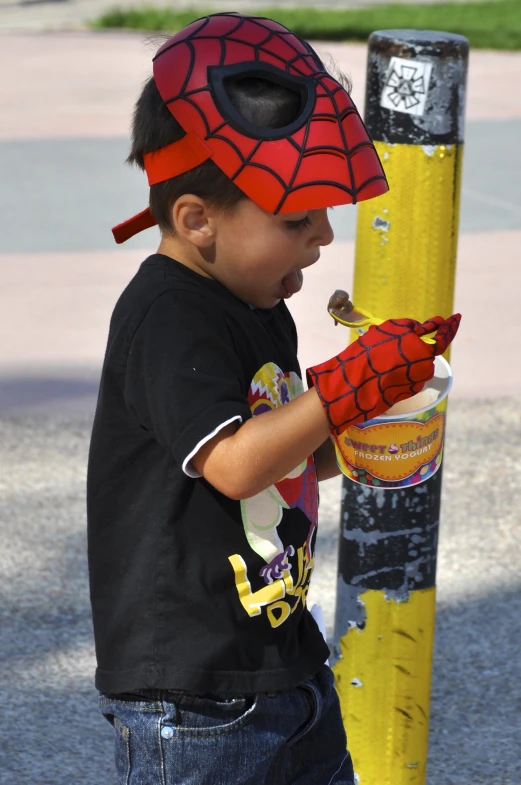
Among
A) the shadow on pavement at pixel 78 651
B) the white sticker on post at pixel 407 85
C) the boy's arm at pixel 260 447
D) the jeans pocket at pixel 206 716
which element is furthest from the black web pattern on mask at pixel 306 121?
the shadow on pavement at pixel 78 651

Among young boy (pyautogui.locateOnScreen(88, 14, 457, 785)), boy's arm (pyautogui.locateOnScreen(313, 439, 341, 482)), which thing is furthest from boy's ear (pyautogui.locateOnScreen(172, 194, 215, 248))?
boy's arm (pyautogui.locateOnScreen(313, 439, 341, 482))

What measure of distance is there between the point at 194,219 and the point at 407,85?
71 cm

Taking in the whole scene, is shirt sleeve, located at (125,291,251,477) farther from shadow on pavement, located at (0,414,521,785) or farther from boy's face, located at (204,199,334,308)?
shadow on pavement, located at (0,414,521,785)

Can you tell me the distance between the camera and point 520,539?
4.00 m

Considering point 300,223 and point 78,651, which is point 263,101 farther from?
point 78,651

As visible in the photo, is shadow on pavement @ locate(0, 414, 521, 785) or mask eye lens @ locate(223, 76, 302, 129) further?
shadow on pavement @ locate(0, 414, 521, 785)

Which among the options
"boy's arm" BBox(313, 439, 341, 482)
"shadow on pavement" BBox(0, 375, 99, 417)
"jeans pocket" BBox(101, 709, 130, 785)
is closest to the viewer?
"jeans pocket" BBox(101, 709, 130, 785)

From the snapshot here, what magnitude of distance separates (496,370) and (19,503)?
86.6 inches

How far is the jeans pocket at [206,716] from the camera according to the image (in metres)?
1.85

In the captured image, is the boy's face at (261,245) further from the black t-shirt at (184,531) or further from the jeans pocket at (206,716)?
the jeans pocket at (206,716)

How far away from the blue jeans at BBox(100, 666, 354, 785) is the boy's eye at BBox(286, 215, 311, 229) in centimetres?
68

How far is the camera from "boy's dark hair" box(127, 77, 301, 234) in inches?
68.3

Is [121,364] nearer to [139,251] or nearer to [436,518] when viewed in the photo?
[436,518]

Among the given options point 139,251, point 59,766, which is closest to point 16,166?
point 139,251
